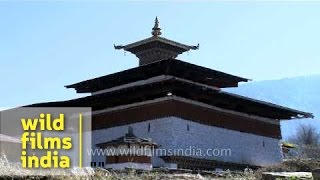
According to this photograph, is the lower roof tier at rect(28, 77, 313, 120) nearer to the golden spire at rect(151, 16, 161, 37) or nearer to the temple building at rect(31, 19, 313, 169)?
the temple building at rect(31, 19, 313, 169)

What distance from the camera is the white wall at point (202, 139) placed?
59.7ft

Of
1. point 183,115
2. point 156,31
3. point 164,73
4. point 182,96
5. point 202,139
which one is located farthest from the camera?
point 156,31

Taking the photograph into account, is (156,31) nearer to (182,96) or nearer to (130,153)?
(182,96)

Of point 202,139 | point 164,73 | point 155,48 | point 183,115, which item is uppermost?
point 155,48

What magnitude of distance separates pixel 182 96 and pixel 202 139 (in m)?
1.91

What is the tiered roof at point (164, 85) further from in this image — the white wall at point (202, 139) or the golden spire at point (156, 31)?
the white wall at point (202, 139)

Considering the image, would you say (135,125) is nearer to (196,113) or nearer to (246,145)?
(196,113)

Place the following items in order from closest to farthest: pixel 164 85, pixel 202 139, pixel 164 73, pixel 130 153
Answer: pixel 130 153 → pixel 164 85 → pixel 202 139 → pixel 164 73

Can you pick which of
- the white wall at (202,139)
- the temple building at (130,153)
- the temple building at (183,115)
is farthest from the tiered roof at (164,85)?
the temple building at (130,153)

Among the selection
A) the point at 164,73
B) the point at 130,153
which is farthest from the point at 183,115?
the point at 130,153

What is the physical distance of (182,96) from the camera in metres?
18.9

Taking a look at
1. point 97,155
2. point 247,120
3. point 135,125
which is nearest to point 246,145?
point 247,120

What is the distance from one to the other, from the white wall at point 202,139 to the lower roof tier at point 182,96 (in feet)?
3.49

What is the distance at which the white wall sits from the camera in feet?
59.7
